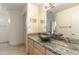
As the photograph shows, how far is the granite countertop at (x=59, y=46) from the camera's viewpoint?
171 centimetres

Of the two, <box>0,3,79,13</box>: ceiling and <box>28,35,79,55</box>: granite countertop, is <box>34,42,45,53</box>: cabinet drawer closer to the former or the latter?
<box>28,35,79,55</box>: granite countertop

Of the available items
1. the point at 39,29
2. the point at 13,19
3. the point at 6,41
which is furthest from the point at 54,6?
the point at 6,41

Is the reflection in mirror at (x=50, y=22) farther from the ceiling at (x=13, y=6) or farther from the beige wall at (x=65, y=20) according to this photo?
the ceiling at (x=13, y=6)

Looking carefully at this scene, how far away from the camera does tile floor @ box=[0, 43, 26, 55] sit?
1.87m

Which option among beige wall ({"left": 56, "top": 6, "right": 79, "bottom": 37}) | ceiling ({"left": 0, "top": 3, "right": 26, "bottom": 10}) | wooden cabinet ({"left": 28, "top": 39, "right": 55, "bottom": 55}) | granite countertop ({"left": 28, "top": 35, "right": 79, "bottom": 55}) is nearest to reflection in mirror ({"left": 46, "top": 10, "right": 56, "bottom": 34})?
beige wall ({"left": 56, "top": 6, "right": 79, "bottom": 37})

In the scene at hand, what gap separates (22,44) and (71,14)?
32.1 inches

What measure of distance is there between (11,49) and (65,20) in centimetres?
87

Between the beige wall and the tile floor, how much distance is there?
584mm

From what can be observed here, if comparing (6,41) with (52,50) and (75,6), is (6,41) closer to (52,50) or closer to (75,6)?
(52,50)

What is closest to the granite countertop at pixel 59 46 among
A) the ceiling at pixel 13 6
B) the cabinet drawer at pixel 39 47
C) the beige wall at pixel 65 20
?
the cabinet drawer at pixel 39 47

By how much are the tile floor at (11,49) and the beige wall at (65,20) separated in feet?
1.92

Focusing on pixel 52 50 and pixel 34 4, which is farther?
pixel 34 4

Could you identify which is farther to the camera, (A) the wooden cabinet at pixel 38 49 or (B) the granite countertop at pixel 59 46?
(A) the wooden cabinet at pixel 38 49

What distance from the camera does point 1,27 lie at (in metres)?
1.89
